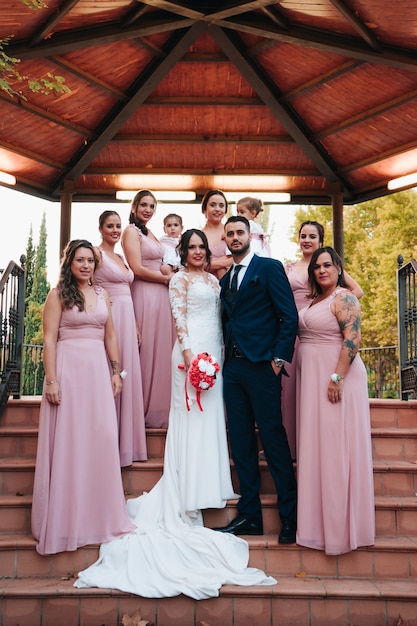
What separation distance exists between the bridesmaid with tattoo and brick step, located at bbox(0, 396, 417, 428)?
1.56 meters

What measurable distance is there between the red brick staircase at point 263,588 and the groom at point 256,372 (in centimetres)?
23

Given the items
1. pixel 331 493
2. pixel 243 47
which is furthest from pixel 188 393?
pixel 243 47

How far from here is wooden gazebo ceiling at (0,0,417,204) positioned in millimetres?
7102

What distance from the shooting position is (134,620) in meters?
4.18

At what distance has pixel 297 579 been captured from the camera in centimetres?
450

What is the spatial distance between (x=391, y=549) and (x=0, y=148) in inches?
264

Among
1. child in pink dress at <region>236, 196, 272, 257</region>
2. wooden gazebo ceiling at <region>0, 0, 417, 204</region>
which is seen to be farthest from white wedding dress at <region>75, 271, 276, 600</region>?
wooden gazebo ceiling at <region>0, 0, 417, 204</region>

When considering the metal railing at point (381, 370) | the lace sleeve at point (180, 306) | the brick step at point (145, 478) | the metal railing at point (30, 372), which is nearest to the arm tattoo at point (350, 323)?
the lace sleeve at point (180, 306)

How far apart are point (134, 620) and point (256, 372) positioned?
1.75 meters

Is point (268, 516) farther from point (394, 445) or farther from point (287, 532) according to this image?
point (394, 445)

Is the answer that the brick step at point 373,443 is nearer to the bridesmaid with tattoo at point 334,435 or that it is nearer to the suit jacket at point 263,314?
the bridesmaid with tattoo at point 334,435

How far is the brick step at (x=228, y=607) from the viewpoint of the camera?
14.0 ft

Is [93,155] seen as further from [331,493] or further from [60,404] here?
[331,493]

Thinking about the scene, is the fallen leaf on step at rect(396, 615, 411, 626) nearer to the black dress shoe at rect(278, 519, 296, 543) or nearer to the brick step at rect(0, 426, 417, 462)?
the black dress shoe at rect(278, 519, 296, 543)
